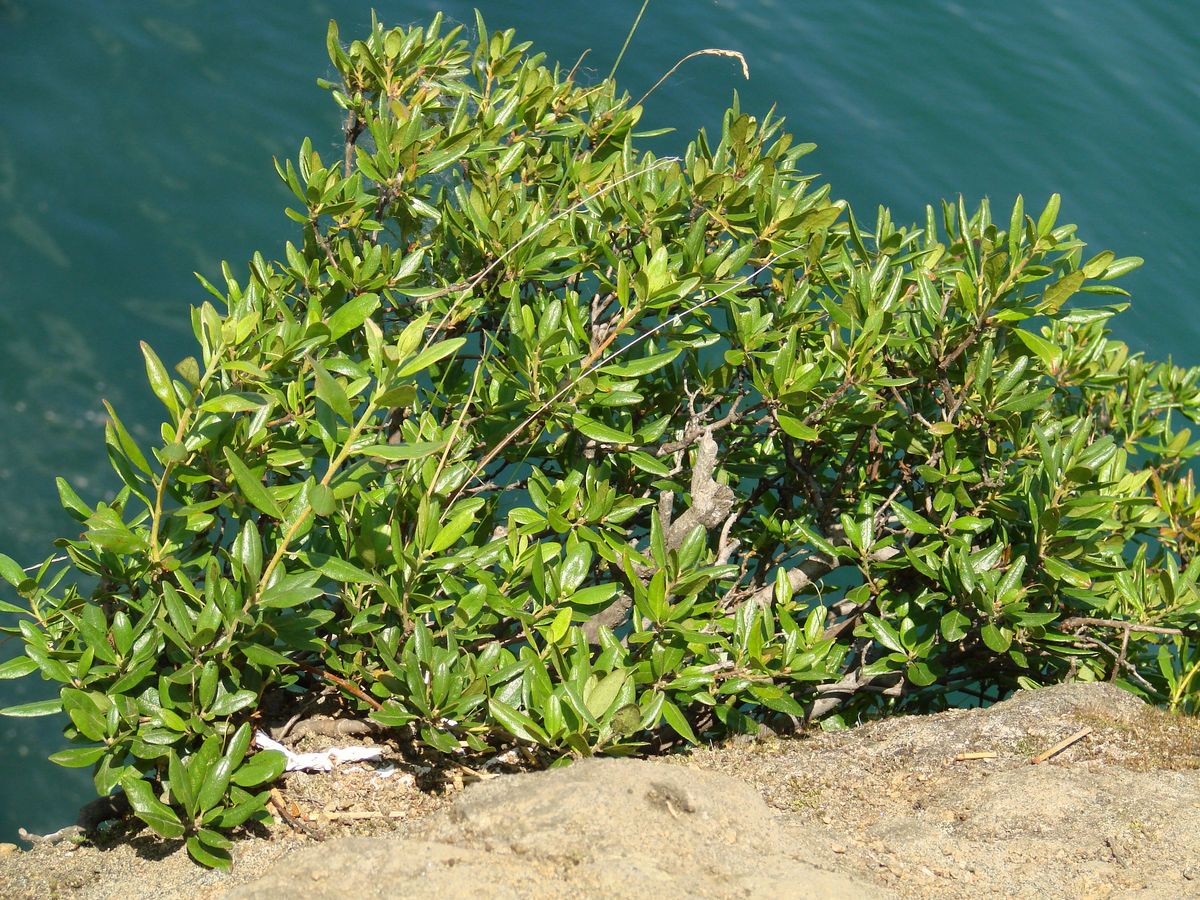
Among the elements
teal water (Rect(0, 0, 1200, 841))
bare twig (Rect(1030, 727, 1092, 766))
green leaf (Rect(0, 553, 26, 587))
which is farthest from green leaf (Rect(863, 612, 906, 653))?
teal water (Rect(0, 0, 1200, 841))

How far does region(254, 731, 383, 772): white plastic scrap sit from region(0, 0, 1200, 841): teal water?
217cm

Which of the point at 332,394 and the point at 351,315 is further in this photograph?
the point at 351,315

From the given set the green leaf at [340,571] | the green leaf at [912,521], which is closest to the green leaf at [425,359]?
the green leaf at [340,571]

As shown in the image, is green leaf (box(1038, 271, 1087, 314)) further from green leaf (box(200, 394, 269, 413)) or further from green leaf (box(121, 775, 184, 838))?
green leaf (box(121, 775, 184, 838))

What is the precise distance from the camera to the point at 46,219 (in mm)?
6406

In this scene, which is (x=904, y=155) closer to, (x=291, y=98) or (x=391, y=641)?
(x=291, y=98)

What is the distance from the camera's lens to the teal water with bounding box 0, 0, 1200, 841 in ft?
19.0

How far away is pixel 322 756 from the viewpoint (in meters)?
2.84

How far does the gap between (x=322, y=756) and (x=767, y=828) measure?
3.67 feet

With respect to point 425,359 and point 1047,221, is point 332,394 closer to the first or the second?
point 425,359

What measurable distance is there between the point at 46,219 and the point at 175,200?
695 mm

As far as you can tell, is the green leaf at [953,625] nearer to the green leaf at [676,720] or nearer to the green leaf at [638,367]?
the green leaf at [676,720]

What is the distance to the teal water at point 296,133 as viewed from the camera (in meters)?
5.79

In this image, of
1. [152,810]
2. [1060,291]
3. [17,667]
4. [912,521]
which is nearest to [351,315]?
[17,667]
